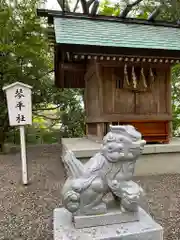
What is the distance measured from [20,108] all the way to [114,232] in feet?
10.8

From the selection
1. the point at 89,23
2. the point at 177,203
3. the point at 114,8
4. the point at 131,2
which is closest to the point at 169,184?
the point at 177,203

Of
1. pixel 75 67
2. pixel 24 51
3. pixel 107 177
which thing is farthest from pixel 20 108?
pixel 75 67

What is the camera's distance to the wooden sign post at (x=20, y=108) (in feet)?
14.6

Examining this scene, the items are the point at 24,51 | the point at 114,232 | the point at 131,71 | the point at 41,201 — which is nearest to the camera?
the point at 114,232

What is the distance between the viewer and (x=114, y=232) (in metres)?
1.89

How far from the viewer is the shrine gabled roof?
5105 mm

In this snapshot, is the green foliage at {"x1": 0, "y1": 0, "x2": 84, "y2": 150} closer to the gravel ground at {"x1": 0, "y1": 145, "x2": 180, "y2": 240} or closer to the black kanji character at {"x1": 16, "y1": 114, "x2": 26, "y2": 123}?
the black kanji character at {"x1": 16, "y1": 114, "x2": 26, "y2": 123}

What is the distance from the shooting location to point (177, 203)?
3.52 m

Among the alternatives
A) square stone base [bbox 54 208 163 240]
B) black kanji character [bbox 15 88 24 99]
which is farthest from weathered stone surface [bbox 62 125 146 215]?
black kanji character [bbox 15 88 24 99]

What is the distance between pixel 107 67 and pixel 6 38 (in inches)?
136

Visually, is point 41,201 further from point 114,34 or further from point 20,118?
point 114,34

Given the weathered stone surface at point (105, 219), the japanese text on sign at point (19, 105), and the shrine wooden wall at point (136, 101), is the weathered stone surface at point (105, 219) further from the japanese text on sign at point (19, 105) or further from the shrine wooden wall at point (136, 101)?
the shrine wooden wall at point (136, 101)

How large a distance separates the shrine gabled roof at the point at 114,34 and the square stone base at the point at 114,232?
3.87 metres

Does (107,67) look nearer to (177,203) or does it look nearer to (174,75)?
(177,203)
